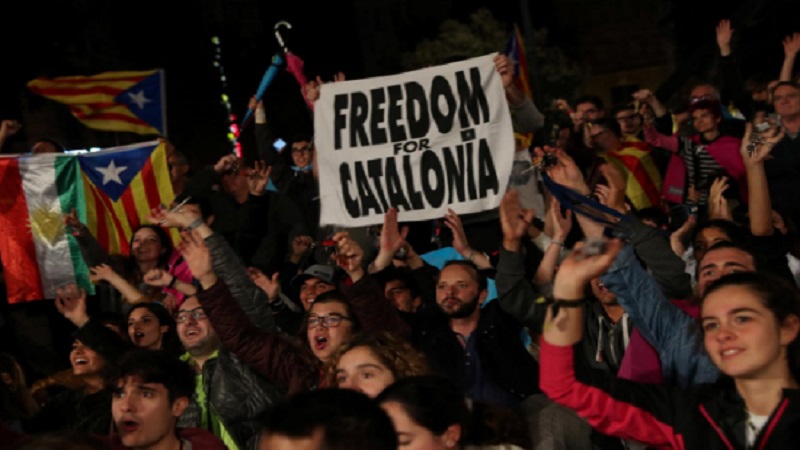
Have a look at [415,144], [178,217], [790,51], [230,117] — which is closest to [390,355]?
[178,217]

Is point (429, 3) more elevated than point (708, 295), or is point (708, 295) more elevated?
point (429, 3)

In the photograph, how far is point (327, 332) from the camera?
6070 millimetres

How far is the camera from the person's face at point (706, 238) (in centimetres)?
628

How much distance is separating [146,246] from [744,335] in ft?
18.2

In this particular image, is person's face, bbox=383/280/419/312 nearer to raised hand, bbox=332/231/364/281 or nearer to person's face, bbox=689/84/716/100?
raised hand, bbox=332/231/364/281

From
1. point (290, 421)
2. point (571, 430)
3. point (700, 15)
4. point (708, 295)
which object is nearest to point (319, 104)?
point (571, 430)

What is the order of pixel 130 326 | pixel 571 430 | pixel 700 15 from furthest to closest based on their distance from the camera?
pixel 700 15
pixel 130 326
pixel 571 430

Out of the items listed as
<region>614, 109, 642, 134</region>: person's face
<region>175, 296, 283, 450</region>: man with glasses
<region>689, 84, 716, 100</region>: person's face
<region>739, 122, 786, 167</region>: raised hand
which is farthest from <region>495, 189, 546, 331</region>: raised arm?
<region>614, 109, 642, 134</region>: person's face

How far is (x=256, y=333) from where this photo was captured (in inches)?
237

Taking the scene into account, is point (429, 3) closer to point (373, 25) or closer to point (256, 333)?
point (373, 25)

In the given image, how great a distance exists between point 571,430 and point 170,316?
115 inches

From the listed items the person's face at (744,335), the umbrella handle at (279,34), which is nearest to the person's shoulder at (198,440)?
the person's face at (744,335)

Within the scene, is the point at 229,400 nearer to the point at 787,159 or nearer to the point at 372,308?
the point at 372,308

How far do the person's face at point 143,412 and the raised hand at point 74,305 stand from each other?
7.48ft
